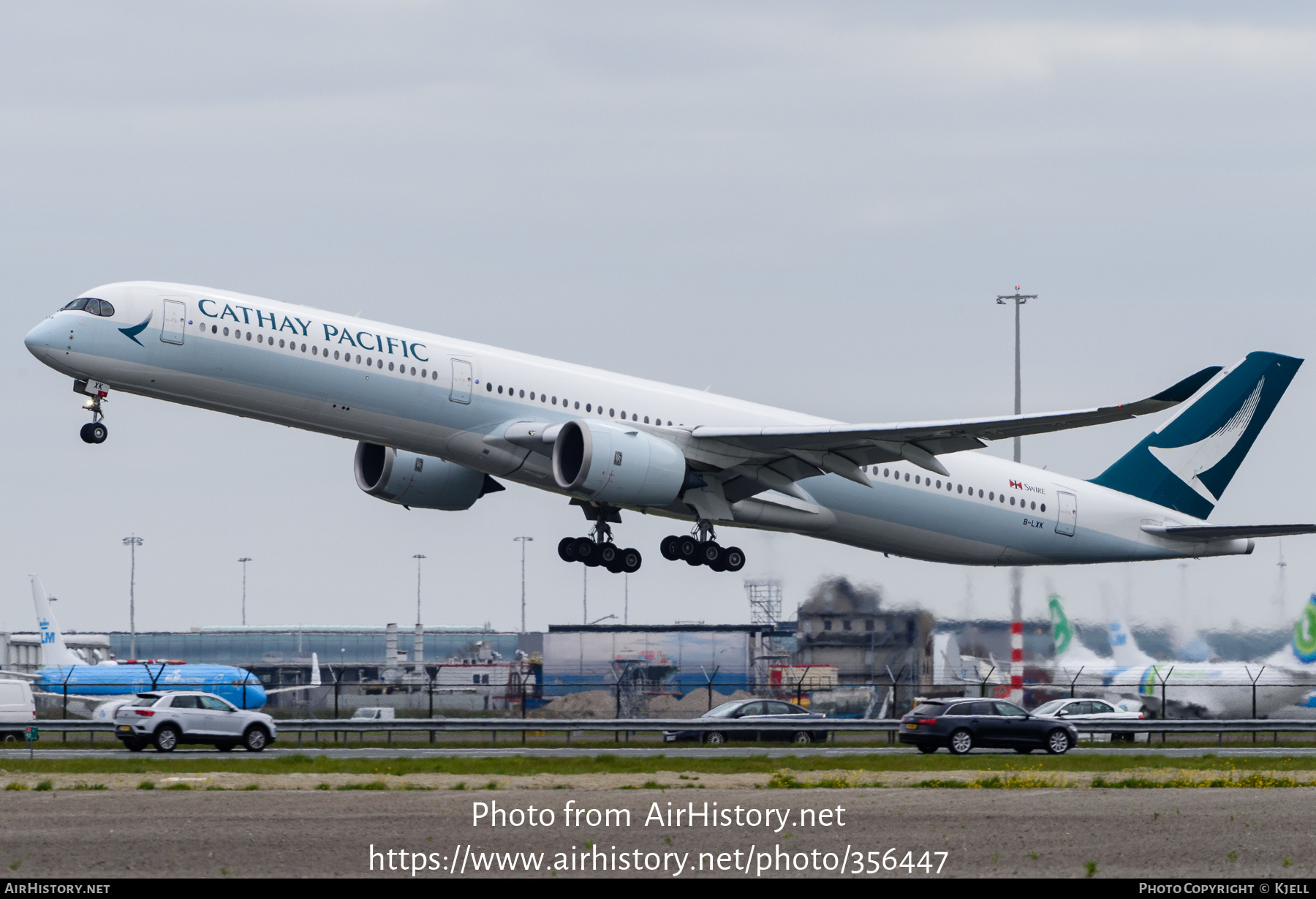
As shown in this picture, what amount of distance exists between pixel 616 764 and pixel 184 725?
11.3 meters

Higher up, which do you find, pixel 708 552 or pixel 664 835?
pixel 708 552

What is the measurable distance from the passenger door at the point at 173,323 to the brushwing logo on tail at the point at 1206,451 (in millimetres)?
26977

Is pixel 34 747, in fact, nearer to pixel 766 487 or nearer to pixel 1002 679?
pixel 766 487

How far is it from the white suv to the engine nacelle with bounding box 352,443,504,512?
640 centimetres

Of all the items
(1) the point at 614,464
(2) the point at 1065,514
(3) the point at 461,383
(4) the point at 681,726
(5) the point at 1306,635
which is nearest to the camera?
(3) the point at 461,383

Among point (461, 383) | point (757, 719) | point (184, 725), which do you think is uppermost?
point (461, 383)

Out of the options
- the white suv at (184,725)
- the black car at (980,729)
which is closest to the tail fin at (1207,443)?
the black car at (980,729)

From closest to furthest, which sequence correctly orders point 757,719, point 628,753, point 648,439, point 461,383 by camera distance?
1. point 461,383
2. point 648,439
3. point 628,753
4. point 757,719

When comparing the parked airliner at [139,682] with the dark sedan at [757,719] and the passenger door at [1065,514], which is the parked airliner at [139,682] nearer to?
the dark sedan at [757,719]

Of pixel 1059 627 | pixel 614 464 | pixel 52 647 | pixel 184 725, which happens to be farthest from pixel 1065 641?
pixel 52 647

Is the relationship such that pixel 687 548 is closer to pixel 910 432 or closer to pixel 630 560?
pixel 630 560

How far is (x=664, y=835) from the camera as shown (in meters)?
22.6

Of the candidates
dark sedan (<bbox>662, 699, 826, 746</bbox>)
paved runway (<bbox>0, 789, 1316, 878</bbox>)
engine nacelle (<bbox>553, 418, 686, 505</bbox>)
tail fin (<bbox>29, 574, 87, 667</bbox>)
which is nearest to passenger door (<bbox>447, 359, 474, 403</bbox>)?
engine nacelle (<bbox>553, 418, 686, 505</bbox>)
